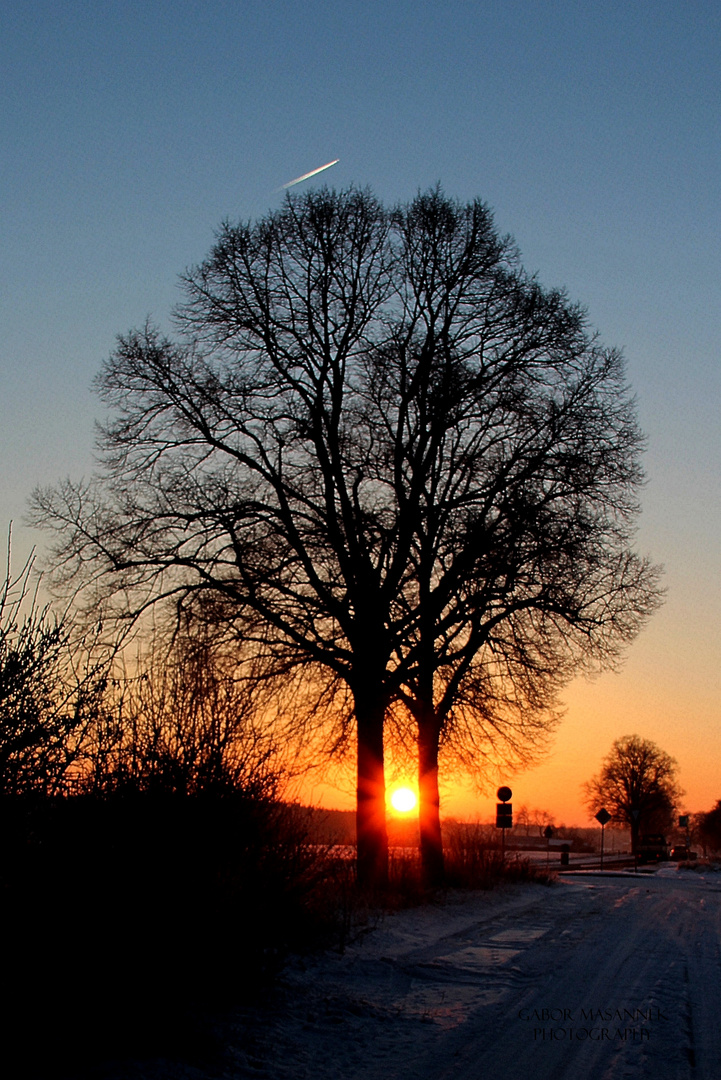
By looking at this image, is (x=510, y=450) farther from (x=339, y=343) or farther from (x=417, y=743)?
(x=417, y=743)

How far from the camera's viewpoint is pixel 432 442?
18578 millimetres

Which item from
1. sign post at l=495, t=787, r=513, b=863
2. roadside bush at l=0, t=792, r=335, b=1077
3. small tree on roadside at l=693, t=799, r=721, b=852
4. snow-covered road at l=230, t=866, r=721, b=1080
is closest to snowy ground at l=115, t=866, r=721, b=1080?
snow-covered road at l=230, t=866, r=721, b=1080

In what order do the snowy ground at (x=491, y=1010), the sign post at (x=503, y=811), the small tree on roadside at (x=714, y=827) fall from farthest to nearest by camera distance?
the small tree on roadside at (x=714, y=827)
the sign post at (x=503, y=811)
the snowy ground at (x=491, y=1010)

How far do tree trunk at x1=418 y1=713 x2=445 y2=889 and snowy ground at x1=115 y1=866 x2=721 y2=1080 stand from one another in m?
4.93

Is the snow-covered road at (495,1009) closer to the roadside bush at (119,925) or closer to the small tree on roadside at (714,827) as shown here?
the roadside bush at (119,925)

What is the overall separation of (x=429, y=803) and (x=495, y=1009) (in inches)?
450

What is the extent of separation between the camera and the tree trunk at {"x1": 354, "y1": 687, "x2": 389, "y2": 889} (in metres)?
16.8

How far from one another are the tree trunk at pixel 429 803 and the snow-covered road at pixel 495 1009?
189 inches

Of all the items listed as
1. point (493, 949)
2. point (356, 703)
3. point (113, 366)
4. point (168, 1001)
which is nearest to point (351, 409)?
point (113, 366)

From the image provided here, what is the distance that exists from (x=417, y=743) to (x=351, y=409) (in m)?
7.21

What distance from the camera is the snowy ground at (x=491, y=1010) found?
6930 millimetres

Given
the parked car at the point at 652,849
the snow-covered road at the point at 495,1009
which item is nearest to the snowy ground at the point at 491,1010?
the snow-covered road at the point at 495,1009

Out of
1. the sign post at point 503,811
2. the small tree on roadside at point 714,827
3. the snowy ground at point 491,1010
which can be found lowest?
the small tree on roadside at point 714,827

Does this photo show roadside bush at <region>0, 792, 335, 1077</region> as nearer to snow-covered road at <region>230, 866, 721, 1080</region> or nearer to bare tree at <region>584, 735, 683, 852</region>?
snow-covered road at <region>230, 866, 721, 1080</region>
